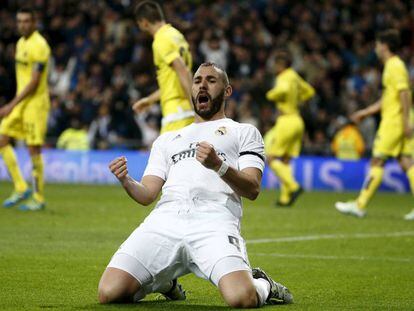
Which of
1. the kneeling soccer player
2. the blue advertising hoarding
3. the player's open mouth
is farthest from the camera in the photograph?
the blue advertising hoarding

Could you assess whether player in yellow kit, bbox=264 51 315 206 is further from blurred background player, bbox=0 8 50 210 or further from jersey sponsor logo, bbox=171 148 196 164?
jersey sponsor logo, bbox=171 148 196 164

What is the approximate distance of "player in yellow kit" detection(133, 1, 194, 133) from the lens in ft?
40.1

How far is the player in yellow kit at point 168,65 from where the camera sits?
40.1 feet

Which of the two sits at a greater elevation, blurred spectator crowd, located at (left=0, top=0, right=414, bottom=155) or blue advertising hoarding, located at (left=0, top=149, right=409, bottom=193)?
blurred spectator crowd, located at (left=0, top=0, right=414, bottom=155)

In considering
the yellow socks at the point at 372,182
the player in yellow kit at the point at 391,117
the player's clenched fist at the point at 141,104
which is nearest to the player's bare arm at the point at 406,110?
the player in yellow kit at the point at 391,117

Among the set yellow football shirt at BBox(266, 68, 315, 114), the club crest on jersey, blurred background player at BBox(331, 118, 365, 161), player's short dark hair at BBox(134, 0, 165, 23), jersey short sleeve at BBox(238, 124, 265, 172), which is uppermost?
player's short dark hair at BBox(134, 0, 165, 23)

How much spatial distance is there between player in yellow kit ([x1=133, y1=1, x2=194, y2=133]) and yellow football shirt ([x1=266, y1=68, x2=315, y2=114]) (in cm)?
486

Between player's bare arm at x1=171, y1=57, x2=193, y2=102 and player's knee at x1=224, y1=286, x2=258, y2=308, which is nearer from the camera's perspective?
player's knee at x1=224, y1=286, x2=258, y2=308

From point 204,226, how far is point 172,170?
56cm

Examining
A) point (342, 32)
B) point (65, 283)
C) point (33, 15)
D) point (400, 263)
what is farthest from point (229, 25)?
point (65, 283)

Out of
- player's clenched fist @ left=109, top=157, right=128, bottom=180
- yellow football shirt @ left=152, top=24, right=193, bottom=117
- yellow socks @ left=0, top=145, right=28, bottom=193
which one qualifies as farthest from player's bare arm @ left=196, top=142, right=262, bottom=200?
yellow socks @ left=0, top=145, right=28, bottom=193

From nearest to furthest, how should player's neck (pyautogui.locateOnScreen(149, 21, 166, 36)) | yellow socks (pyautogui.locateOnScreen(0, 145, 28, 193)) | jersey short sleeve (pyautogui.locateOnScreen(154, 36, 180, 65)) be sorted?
1. jersey short sleeve (pyautogui.locateOnScreen(154, 36, 180, 65))
2. player's neck (pyautogui.locateOnScreen(149, 21, 166, 36))
3. yellow socks (pyautogui.locateOnScreen(0, 145, 28, 193))

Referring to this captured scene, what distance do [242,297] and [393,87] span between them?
8676mm

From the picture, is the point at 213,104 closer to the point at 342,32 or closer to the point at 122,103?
the point at 122,103
